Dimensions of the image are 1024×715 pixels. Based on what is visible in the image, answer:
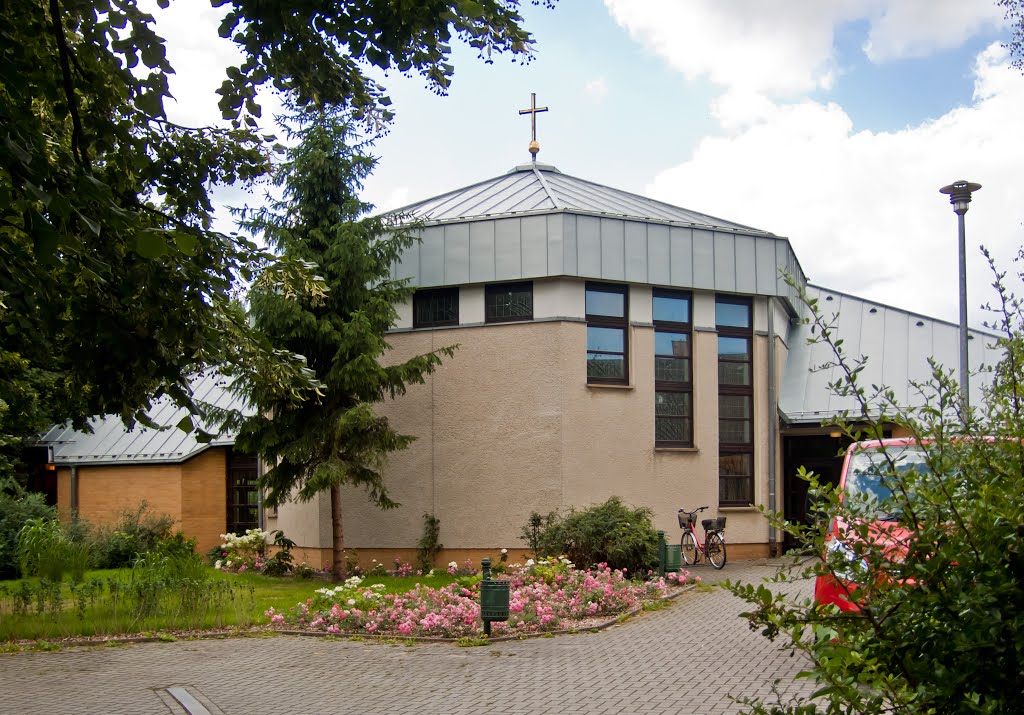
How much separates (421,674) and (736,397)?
12123 mm

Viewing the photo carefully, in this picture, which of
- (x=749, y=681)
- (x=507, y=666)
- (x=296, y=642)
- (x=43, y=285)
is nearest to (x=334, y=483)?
(x=296, y=642)

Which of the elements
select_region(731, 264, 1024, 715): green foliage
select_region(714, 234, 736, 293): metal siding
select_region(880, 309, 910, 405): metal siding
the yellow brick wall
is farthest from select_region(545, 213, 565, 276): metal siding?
select_region(731, 264, 1024, 715): green foliage

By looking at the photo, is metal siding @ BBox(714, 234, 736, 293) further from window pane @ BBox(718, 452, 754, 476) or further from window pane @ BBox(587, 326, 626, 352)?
window pane @ BBox(718, 452, 754, 476)

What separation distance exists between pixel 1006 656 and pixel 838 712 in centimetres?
51

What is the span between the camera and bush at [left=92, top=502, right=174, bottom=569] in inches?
948

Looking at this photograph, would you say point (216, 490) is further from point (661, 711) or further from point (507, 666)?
point (661, 711)

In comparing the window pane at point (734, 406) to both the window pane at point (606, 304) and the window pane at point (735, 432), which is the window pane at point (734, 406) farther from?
the window pane at point (606, 304)

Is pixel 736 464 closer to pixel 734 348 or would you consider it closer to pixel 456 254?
pixel 734 348

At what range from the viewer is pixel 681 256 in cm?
2011

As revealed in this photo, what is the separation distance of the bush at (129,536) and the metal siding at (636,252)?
12212mm

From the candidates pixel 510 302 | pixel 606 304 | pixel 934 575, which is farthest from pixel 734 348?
pixel 934 575

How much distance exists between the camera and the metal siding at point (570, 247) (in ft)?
62.3

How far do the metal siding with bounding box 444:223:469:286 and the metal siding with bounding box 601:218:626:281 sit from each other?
104 inches

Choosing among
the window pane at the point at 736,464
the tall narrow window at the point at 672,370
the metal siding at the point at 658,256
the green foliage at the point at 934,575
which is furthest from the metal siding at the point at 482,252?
the green foliage at the point at 934,575
